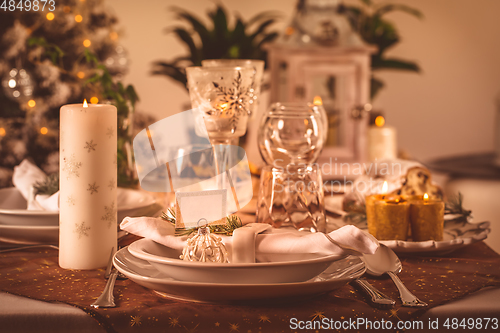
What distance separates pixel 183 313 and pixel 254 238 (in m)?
0.11

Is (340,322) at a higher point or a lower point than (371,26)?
lower

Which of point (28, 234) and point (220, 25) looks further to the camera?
point (220, 25)

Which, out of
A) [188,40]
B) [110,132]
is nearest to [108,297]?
[110,132]

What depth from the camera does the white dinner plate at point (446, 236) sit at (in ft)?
2.03

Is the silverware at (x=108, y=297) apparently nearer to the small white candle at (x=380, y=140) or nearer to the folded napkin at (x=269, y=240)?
the folded napkin at (x=269, y=240)

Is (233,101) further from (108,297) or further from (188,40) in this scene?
(188,40)

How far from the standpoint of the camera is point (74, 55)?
8.62 feet

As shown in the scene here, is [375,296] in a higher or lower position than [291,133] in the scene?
lower

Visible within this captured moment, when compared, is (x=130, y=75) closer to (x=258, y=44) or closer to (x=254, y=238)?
(x=258, y=44)

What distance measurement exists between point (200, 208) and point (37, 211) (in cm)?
29

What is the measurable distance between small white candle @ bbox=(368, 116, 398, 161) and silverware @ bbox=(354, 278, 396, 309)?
137 centimetres

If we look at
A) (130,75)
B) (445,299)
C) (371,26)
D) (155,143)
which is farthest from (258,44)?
(445,299)

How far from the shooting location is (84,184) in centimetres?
58

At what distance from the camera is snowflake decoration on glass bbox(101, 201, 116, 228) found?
1.94 ft
